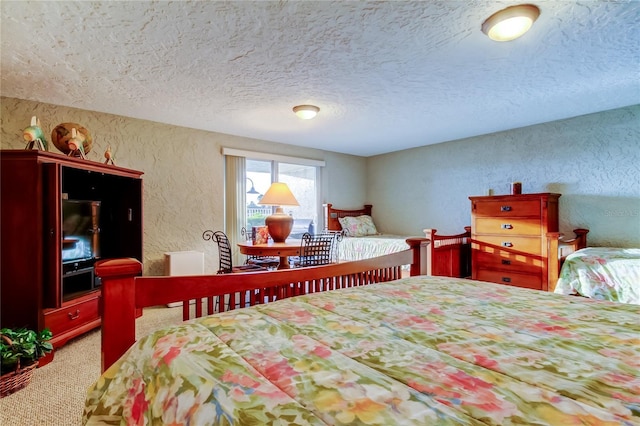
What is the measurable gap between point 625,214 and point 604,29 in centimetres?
248

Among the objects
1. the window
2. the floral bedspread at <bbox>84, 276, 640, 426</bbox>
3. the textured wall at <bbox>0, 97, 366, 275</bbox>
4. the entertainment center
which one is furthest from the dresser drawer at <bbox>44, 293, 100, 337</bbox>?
the window

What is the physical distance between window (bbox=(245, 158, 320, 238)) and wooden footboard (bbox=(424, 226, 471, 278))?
81.5 inches

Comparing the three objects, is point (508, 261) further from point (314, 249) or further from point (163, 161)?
point (163, 161)

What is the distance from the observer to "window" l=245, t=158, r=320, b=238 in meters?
4.72

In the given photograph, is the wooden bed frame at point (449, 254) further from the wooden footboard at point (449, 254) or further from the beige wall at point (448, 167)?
the beige wall at point (448, 167)

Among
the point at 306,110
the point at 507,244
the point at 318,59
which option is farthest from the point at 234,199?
the point at 507,244

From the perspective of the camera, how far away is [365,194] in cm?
612

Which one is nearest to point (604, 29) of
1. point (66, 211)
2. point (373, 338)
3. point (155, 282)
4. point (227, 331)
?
point (373, 338)

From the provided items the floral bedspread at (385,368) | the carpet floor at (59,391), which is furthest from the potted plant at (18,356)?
the floral bedspread at (385,368)

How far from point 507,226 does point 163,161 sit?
13.9ft

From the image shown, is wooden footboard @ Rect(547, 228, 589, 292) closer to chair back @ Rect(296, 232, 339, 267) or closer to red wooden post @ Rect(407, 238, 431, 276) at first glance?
red wooden post @ Rect(407, 238, 431, 276)

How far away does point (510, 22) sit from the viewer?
1806mm

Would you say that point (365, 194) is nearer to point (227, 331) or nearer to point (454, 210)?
point (454, 210)

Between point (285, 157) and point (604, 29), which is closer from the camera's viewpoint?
point (604, 29)
